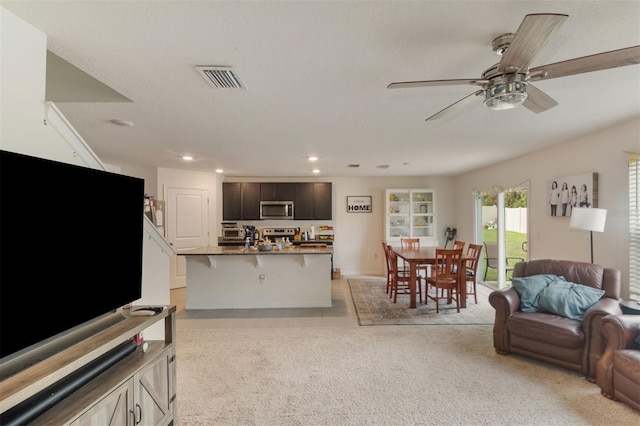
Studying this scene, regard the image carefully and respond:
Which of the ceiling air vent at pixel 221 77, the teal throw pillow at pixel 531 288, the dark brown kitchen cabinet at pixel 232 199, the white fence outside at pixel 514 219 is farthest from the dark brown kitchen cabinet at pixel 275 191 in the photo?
the teal throw pillow at pixel 531 288

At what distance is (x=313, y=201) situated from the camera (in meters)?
6.75

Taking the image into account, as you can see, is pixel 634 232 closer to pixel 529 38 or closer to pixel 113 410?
pixel 529 38

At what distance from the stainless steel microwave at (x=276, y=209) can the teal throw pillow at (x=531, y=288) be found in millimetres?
4691

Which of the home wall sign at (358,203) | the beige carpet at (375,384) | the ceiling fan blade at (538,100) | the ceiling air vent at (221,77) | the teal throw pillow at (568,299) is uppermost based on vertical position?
the ceiling air vent at (221,77)

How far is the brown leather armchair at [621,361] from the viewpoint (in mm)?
2037

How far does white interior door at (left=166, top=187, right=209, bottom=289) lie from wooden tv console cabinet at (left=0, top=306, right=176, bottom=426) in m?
4.23

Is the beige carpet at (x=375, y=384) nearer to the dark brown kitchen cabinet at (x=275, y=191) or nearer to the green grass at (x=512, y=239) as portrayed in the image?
the green grass at (x=512, y=239)

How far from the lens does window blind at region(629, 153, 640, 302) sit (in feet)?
9.05

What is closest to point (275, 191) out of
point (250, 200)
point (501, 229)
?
point (250, 200)

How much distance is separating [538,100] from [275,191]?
556cm

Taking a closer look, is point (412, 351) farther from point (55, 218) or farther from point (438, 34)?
point (55, 218)

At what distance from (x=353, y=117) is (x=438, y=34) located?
1.27 meters

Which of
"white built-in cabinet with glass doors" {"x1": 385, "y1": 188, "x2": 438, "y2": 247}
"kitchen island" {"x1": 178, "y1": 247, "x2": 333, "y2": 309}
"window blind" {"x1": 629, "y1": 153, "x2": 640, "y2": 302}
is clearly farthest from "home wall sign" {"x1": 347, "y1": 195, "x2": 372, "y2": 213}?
"window blind" {"x1": 629, "y1": 153, "x2": 640, "y2": 302}

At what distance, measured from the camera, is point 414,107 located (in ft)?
7.97
